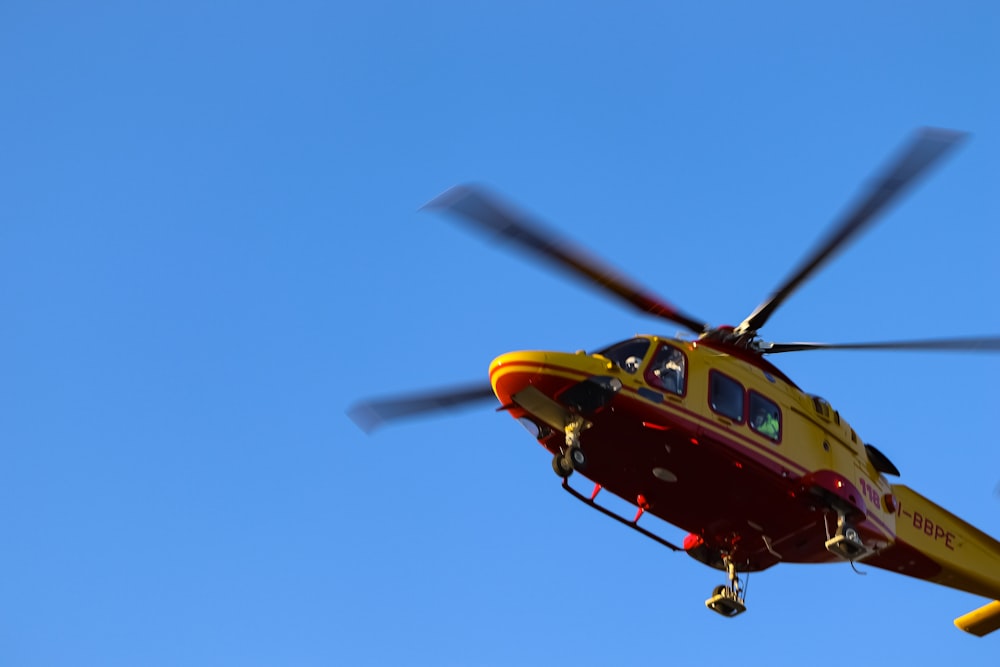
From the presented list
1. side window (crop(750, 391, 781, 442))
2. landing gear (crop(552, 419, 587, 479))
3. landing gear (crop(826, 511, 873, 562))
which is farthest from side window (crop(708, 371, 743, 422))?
landing gear (crop(826, 511, 873, 562))

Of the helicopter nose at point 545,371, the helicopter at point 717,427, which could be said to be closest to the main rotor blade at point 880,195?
the helicopter at point 717,427

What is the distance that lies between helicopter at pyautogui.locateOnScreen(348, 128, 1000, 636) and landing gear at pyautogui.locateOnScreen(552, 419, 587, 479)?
0.02m

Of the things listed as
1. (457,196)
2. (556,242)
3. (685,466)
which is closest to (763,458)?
(685,466)

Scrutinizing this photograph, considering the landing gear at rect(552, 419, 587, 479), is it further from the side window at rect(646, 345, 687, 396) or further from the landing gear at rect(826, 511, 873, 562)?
the landing gear at rect(826, 511, 873, 562)

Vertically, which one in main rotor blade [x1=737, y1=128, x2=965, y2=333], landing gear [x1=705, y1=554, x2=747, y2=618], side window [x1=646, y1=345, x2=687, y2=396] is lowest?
landing gear [x1=705, y1=554, x2=747, y2=618]

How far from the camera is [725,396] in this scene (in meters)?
20.0

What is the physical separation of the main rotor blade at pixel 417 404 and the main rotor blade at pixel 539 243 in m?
2.50

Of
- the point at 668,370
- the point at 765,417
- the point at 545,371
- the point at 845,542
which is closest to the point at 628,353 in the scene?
the point at 668,370

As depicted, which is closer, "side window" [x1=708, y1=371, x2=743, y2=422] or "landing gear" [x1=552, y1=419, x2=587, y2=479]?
"landing gear" [x1=552, y1=419, x2=587, y2=479]

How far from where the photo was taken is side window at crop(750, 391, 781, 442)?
66.1 feet

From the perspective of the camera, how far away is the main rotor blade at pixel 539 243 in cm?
1828

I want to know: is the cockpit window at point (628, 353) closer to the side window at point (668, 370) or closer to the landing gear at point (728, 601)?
the side window at point (668, 370)

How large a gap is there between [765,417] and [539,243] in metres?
4.38

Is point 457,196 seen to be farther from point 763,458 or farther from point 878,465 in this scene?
point 878,465
